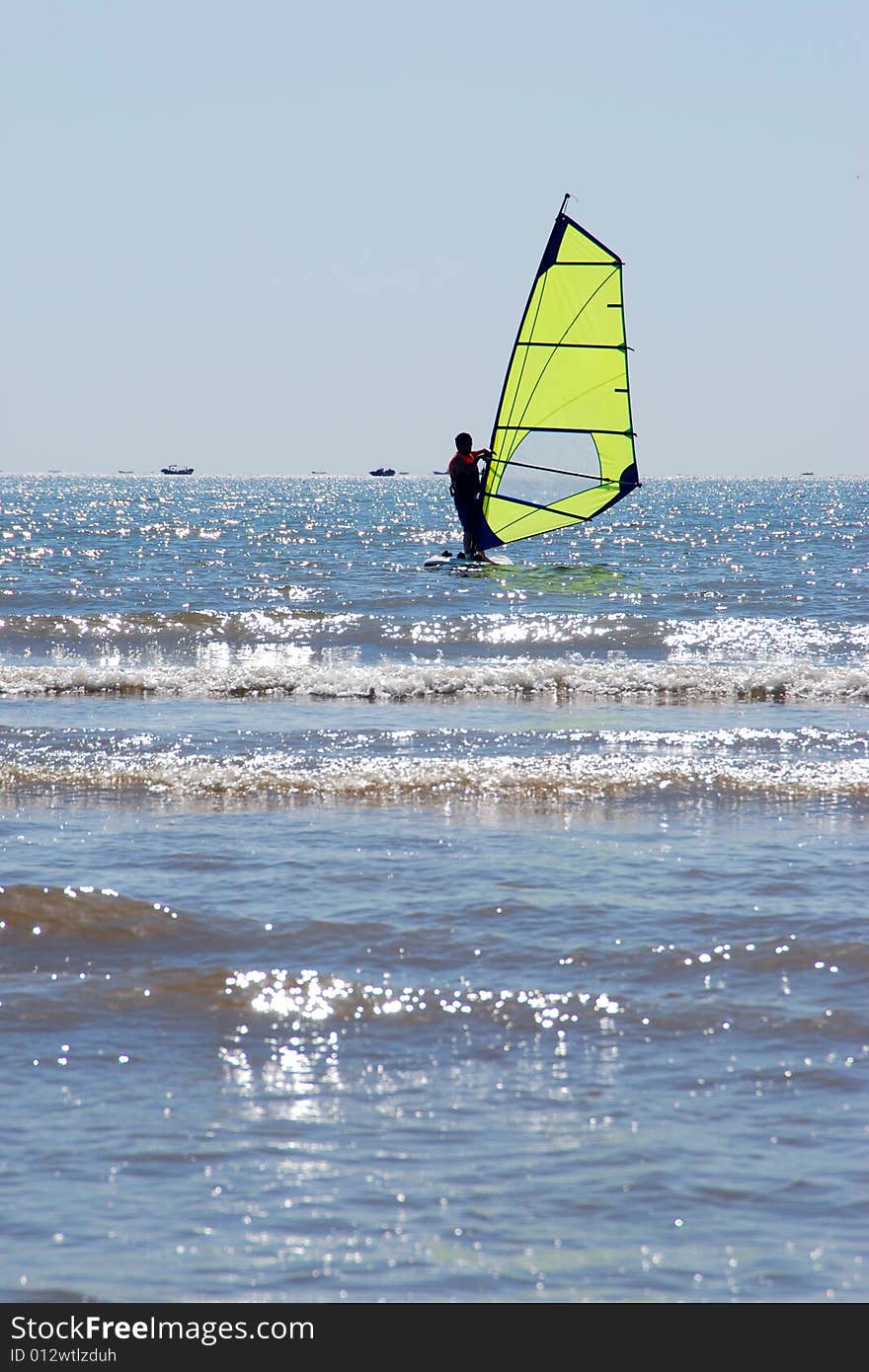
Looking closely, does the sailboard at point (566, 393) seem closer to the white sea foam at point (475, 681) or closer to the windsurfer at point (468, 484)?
the windsurfer at point (468, 484)

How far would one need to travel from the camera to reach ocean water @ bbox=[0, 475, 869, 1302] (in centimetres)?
323

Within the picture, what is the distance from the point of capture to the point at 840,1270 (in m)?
3.08

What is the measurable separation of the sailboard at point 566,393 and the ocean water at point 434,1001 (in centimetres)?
1080

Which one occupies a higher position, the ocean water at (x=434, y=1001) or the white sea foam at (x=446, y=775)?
the white sea foam at (x=446, y=775)

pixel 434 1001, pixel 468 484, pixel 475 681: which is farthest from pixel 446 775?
pixel 468 484

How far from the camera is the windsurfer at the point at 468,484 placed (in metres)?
22.0

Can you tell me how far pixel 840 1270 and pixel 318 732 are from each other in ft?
26.4

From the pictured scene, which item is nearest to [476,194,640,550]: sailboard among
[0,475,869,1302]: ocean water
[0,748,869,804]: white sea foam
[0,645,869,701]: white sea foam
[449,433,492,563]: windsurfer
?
[449,433,492,563]: windsurfer

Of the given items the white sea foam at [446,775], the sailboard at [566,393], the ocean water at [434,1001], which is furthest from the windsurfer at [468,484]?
the white sea foam at [446,775]

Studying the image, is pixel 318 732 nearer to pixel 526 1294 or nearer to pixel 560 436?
pixel 526 1294

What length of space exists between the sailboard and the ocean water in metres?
10.8

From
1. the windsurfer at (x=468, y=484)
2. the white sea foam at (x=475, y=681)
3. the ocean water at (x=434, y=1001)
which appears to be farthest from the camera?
the windsurfer at (x=468, y=484)

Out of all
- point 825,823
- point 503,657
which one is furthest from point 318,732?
point 503,657
